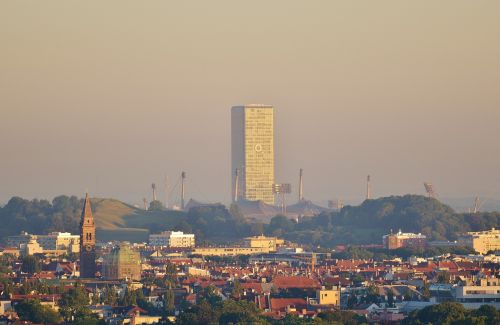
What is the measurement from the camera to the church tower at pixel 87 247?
134500mm

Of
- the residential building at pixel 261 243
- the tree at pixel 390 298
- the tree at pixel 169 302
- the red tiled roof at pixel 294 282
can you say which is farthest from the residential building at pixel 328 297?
the residential building at pixel 261 243

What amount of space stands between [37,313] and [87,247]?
157ft

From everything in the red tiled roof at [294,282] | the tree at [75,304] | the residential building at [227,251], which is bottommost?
the tree at [75,304]

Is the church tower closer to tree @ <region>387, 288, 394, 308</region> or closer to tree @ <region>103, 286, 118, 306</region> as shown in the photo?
tree @ <region>103, 286, 118, 306</region>

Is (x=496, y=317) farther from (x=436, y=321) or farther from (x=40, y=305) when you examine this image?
(x=40, y=305)

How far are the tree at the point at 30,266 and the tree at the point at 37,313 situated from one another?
4497 centimetres

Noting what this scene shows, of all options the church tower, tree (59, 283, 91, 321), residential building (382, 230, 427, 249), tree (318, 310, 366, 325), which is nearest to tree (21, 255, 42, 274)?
the church tower

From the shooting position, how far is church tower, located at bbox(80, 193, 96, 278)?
134m

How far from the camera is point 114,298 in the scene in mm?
105812

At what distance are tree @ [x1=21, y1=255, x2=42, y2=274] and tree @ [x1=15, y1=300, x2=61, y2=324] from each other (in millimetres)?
44969

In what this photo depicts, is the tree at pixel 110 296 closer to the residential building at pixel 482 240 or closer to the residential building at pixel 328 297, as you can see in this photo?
the residential building at pixel 328 297

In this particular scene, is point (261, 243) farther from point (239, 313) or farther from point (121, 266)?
point (239, 313)

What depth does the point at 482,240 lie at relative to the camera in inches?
7421

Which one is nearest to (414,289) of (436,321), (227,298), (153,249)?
(227,298)
